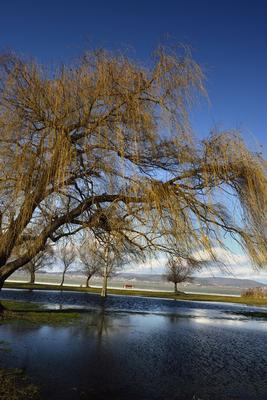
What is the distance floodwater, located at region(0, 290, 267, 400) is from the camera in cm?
714

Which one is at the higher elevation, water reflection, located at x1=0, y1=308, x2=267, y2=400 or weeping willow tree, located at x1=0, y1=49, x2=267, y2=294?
weeping willow tree, located at x1=0, y1=49, x2=267, y2=294

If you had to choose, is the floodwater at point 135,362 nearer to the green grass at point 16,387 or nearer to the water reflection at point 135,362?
the water reflection at point 135,362

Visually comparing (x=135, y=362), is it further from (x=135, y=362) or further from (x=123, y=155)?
(x=123, y=155)

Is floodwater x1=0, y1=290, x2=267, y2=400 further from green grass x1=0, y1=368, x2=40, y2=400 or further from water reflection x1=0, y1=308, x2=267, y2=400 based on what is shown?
green grass x1=0, y1=368, x2=40, y2=400

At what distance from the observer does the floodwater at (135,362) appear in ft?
23.4

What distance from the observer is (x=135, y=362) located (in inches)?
372

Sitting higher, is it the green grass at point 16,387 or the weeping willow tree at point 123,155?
the weeping willow tree at point 123,155

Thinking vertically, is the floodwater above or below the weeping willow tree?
below

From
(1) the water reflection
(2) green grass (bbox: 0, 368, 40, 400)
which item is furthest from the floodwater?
(2) green grass (bbox: 0, 368, 40, 400)

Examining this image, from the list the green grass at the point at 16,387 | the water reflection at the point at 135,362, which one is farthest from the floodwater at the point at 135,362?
the green grass at the point at 16,387

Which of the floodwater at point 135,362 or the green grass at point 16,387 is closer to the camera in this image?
the green grass at point 16,387

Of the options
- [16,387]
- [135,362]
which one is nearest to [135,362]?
[135,362]

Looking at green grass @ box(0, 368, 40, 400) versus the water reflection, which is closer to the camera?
green grass @ box(0, 368, 40, 400)

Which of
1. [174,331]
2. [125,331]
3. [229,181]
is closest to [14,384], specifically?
[229,181]
